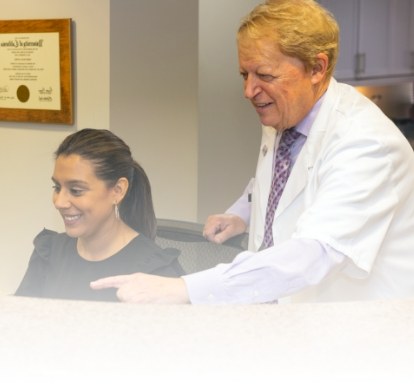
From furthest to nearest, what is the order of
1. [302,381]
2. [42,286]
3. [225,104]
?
[225,104]
[42,286]
[302,381]

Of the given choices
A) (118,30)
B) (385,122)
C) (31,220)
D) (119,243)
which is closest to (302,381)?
(385,122)

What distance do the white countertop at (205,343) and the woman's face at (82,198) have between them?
0.57m

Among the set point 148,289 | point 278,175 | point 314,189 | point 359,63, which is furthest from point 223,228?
point 359,63

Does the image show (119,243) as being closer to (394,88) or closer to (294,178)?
(294,178)

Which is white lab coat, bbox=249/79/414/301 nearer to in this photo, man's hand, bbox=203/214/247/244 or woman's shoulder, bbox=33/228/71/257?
man's hand, bbox=203/214/247/244

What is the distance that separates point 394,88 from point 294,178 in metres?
2.15

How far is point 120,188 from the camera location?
104 cm

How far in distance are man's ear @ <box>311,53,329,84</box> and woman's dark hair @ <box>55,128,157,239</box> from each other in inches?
15.2

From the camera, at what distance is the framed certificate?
1086 millimetres

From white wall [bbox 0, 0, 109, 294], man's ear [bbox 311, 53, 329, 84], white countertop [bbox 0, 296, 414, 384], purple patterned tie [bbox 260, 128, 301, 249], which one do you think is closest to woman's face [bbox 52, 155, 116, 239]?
white wall [bbox 0, 0, 109, 294]

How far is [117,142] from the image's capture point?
3.65 feet

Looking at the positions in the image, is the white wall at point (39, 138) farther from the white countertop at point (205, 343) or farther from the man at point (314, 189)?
the white countertop at point (205, 343)

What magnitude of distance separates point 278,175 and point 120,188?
284 millimetres

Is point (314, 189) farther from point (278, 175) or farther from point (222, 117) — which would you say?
point (222, 117)
